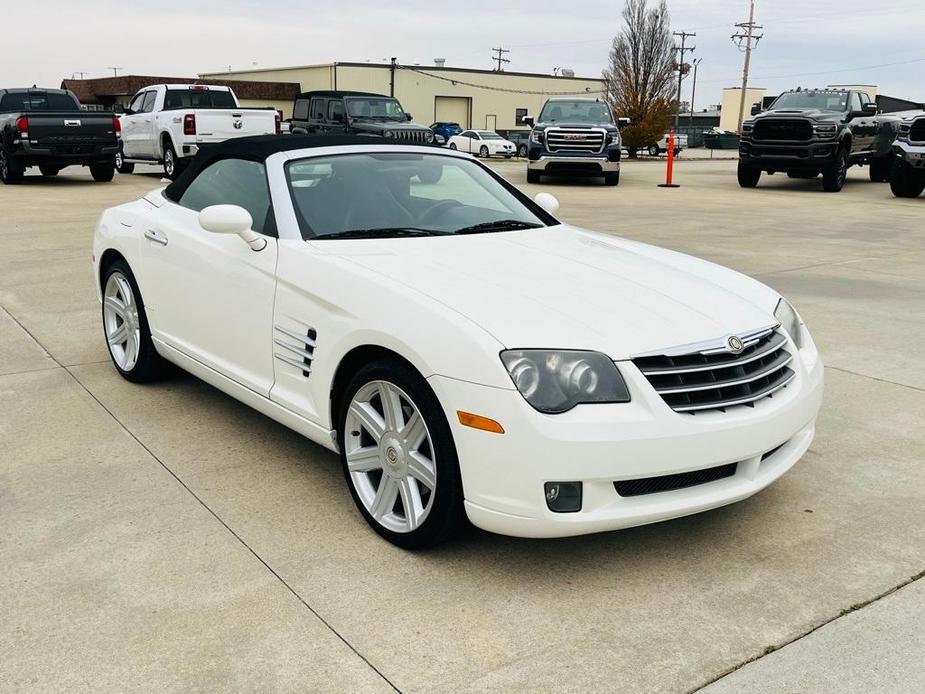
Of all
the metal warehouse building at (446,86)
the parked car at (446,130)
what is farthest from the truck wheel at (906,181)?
the metal warehouse building at (446,86)

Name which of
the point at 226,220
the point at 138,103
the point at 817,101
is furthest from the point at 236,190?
the point at 817,101

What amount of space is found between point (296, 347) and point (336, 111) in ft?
54.3

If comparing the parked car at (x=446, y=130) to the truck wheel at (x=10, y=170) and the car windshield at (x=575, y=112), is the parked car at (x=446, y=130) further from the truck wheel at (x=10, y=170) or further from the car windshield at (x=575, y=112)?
the truck wheel at (x=10, y=170)

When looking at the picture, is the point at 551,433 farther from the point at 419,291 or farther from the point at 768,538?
the point at 768,538

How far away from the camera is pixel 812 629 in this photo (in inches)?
113

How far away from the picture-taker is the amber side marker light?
2914 millimetres

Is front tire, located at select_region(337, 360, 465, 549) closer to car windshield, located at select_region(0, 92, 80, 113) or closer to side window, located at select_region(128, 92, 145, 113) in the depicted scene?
car windshield, located at select_region(0, 92, 80, 113)

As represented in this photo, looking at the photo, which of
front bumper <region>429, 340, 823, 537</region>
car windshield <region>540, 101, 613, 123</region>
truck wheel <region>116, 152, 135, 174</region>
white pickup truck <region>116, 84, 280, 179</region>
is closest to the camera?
front bumper <region>429, 340, 823, 537</region>

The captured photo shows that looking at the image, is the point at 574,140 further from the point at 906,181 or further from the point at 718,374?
the point at 718,374

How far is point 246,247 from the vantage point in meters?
4.09

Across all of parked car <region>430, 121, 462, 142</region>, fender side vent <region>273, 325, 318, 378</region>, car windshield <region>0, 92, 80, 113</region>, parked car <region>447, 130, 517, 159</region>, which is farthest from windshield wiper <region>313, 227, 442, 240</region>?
parked car <region>430, 121, 462, 142</region>

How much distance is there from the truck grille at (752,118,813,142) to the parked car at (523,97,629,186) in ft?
10.1

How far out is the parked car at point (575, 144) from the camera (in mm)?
20328

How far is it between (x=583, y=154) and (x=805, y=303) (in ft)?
43.5
